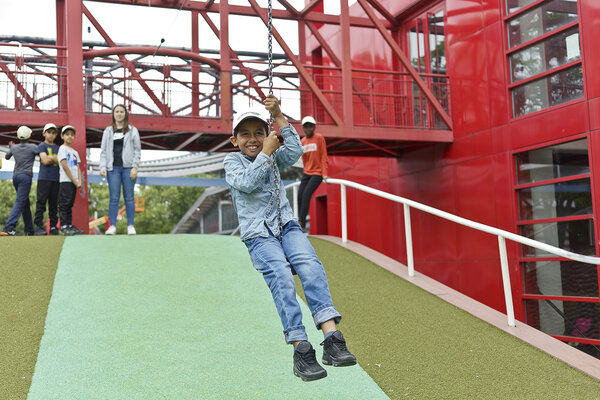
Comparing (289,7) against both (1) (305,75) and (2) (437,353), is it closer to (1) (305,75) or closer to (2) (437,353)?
(1) (305,75)

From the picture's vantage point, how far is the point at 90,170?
115 ft

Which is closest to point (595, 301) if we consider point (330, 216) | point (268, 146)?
point (268, 146)

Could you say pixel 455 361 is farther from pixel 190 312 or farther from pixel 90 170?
pixel 90 170

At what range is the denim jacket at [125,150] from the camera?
9.73m

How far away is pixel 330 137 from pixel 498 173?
11.9 feet

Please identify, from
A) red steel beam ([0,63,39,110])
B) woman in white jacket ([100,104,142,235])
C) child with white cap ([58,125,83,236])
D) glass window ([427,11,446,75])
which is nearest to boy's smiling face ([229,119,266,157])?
woman in white jacket ([100,104,142,235])

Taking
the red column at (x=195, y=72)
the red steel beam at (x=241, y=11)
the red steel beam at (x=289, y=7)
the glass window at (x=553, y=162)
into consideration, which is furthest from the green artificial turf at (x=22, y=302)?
the red steel beam at (x=289, y=7)

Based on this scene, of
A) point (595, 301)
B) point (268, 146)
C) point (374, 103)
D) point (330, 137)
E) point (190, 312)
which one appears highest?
point (374, 103)

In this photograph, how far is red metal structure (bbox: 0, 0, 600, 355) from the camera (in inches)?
411

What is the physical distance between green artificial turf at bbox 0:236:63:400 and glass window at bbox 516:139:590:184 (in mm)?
8215

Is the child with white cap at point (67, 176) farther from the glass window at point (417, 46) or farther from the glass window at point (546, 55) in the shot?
the glass window at point (417, 46)

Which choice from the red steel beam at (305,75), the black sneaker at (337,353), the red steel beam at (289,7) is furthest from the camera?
the red steel beam at (289,7)

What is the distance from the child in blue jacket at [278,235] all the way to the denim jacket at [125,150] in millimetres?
5922

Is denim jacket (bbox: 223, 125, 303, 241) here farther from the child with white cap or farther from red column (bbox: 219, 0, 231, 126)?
red column (bbox: 219, 0, 231, 126)
